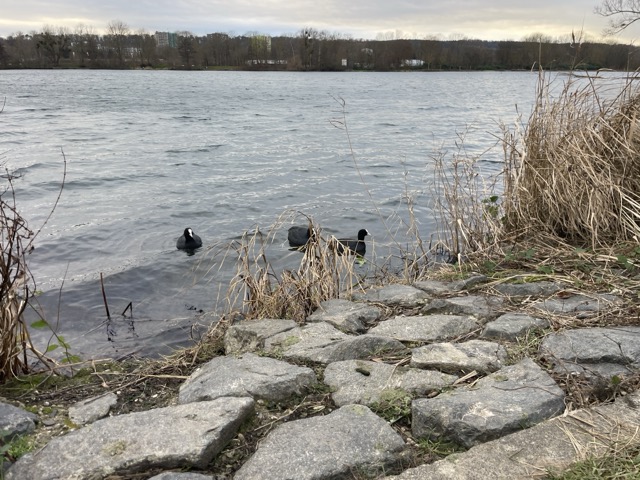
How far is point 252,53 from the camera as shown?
7081 centimetres

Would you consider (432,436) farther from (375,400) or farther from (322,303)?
(322,303)

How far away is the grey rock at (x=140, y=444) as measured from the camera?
6.22 feet

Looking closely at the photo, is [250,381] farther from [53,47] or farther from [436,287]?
[53,47]

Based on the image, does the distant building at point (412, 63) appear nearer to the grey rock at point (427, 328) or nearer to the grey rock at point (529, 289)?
the grey rock at point (529, 289)

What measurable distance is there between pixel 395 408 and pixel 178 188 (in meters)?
9.67

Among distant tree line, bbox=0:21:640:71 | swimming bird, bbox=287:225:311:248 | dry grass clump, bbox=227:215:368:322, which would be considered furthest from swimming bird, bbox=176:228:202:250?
distant tree line, bbox=0:21:640:71

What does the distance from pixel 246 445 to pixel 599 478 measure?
119 centimetres

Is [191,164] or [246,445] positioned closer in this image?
[246,445]

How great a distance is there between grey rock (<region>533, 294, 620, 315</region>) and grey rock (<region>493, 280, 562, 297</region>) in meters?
0.14

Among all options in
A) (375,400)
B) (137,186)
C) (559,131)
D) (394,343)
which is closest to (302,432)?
(375,400)

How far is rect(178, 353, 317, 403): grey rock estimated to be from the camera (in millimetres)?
2371

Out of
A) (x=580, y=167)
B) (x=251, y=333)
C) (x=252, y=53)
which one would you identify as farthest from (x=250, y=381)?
(x=252, y=53)

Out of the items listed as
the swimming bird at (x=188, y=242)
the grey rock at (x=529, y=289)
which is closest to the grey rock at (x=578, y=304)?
the grey rock at (x=529, y=289)

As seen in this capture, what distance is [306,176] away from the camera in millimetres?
12039
